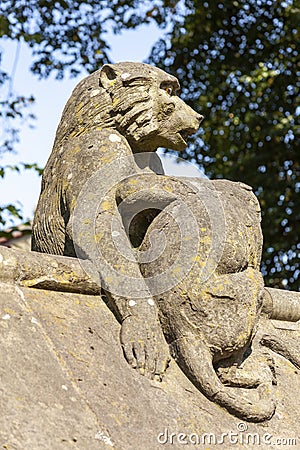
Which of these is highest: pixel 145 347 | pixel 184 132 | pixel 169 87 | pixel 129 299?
pixel 169 87

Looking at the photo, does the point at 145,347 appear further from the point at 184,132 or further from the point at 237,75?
the point at 237,75

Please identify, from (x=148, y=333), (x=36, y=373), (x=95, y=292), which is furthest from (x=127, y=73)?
(x=36, y=373)

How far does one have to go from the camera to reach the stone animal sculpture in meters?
2.76

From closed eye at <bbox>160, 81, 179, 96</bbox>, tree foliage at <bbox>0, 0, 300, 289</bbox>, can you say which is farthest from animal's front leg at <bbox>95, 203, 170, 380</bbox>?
tree foliage at <bbox>0, 0, 300, 289</bbox>

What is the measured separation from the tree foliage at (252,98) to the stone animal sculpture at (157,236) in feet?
22.5

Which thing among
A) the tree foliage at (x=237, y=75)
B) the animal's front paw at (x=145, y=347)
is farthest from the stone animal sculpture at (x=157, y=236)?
the tree foliage at (x=237, y=75)

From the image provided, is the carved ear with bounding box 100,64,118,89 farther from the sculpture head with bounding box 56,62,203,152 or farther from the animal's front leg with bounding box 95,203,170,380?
the animal's front leg with bounding box 95,203,170,380

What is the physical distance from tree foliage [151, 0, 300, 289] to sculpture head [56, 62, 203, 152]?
6.79 metres

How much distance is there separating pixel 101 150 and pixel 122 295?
692mm

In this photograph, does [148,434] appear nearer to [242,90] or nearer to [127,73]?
[127,73]

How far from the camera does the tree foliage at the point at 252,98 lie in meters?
10.2

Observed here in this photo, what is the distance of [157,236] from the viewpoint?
2.92m

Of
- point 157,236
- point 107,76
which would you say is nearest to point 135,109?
point 107,76

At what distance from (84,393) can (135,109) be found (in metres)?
1.37
